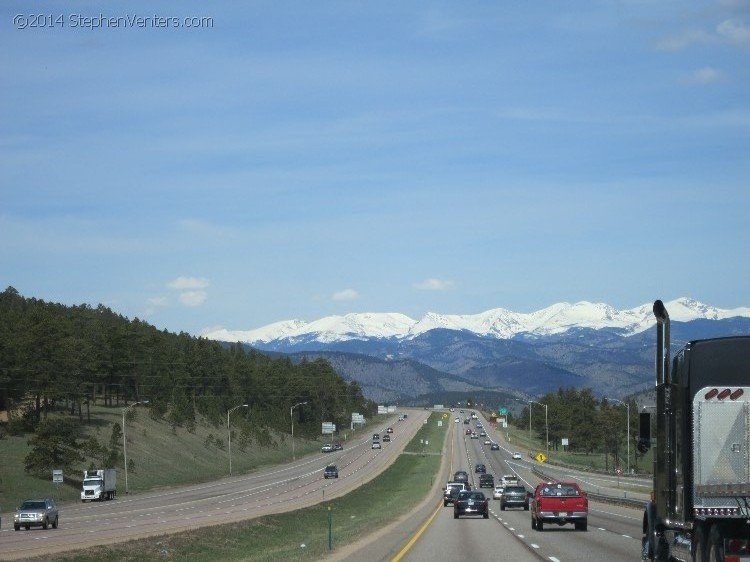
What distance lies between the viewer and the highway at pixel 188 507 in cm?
4975

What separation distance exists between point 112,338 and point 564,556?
126 meters

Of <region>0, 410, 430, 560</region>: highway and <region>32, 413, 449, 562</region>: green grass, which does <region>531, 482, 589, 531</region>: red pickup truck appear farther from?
<region>0, 410, 430, 560</region>: highway

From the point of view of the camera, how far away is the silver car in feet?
193

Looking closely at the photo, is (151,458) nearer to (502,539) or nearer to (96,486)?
(96,486)

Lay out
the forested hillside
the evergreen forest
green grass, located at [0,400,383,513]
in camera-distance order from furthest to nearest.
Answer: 1. the forested hillside
2. the evergreen forest
3. green grass, located at [0,400,383,513]

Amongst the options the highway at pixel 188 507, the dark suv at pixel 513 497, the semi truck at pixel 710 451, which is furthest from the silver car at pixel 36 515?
the semi truck at pixel 710 451

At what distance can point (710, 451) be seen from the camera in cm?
1773

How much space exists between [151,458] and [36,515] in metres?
70.9

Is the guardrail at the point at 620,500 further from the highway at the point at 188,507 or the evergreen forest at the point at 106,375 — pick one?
the evergreen forest at the point at 106,375

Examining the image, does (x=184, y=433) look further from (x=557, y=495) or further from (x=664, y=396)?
(x=664, y=396)

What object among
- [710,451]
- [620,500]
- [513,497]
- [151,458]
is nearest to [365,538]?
[710,451]

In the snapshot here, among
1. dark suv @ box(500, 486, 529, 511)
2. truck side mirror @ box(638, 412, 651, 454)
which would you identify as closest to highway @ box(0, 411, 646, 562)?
dark suv @ box(500, 486, 529, 511)

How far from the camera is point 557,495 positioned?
146ft

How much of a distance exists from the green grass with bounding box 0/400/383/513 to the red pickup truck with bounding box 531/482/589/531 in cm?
4965
